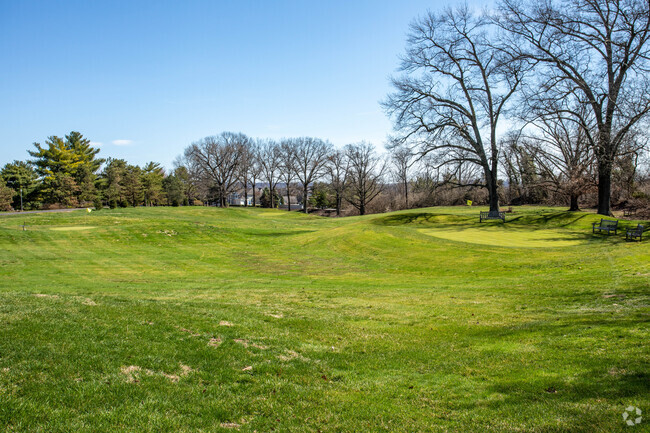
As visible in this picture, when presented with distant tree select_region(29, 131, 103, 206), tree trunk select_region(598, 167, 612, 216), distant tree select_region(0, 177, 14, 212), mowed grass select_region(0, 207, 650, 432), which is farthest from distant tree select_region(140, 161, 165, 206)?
tree trunk select_region(598, 167, 612, 216)

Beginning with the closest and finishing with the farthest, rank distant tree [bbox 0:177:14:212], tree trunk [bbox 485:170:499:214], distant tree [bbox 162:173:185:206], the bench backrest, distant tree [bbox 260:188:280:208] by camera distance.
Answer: the bench backrest < tree trunk [bbox 485:170:499:214] < distant tree [bbox 0:177:14:212] < distant tree [bbox 162:173:185:206] < distant tree [bbox 260:188:280:208]

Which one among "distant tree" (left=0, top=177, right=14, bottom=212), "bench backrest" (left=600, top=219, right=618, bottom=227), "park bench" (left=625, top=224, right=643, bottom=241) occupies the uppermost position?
"distant tree" (left=0, top=177, right=14, bottom=212)

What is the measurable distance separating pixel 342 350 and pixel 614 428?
13.4ft

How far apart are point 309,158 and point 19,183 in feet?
154

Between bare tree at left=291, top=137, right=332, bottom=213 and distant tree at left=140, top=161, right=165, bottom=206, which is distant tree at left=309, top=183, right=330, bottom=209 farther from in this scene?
distant tree at left=140, top=161, right=165, bottom=206

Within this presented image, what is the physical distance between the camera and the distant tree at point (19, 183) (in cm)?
5388

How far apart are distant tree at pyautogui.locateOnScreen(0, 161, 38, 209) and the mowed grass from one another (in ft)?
158

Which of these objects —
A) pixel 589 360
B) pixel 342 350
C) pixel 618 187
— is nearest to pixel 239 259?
pixel 342 350

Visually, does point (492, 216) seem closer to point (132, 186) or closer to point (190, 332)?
point (190, 332)

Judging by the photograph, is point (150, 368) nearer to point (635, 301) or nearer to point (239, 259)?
point (635, 301)

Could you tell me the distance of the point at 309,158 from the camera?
246ft

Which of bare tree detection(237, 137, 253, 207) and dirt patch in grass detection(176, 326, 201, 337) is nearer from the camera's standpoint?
dirt patch in grass detection(176, 326, 201, 337)

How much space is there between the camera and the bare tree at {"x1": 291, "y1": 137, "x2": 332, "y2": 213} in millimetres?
74562

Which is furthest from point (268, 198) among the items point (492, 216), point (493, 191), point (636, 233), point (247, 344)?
point (247, 344)
